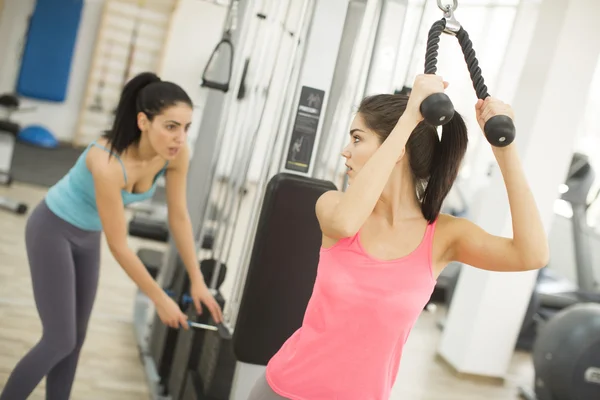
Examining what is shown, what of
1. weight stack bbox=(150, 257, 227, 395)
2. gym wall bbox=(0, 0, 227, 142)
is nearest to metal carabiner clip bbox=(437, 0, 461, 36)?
weight stack bbox=(150, 257, 227, 395)

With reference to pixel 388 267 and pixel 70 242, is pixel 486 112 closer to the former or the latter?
pixel 388 267

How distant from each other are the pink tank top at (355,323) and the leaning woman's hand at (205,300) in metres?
0.90

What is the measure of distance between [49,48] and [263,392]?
7.31 meters

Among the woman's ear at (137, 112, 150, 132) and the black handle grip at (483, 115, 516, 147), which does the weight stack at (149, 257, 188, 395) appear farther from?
the black handle grip at (483, 115, 516, 147)

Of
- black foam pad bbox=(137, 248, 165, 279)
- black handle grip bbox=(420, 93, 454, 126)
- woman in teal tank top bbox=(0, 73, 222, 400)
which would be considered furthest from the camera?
black foam pad bbox=(137, 248, 165, 279)

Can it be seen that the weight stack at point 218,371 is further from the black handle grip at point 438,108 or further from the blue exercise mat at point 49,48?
the blue exercise mat at point 49,48

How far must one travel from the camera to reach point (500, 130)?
1095 millimetres

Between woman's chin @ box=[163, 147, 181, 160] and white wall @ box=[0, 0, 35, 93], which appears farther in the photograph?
white wall @ box=[0, 0, 35, 93]

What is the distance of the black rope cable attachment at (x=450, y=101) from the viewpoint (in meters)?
1.05

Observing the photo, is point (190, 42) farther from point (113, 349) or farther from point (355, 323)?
point (355, 323)

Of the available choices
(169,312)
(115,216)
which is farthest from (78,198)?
(169,312)

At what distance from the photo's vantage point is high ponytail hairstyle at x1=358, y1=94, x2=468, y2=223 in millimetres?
1323

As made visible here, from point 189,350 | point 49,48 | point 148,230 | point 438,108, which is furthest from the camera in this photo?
point 49,48

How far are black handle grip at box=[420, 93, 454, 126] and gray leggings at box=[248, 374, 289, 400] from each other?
0.59 meters
